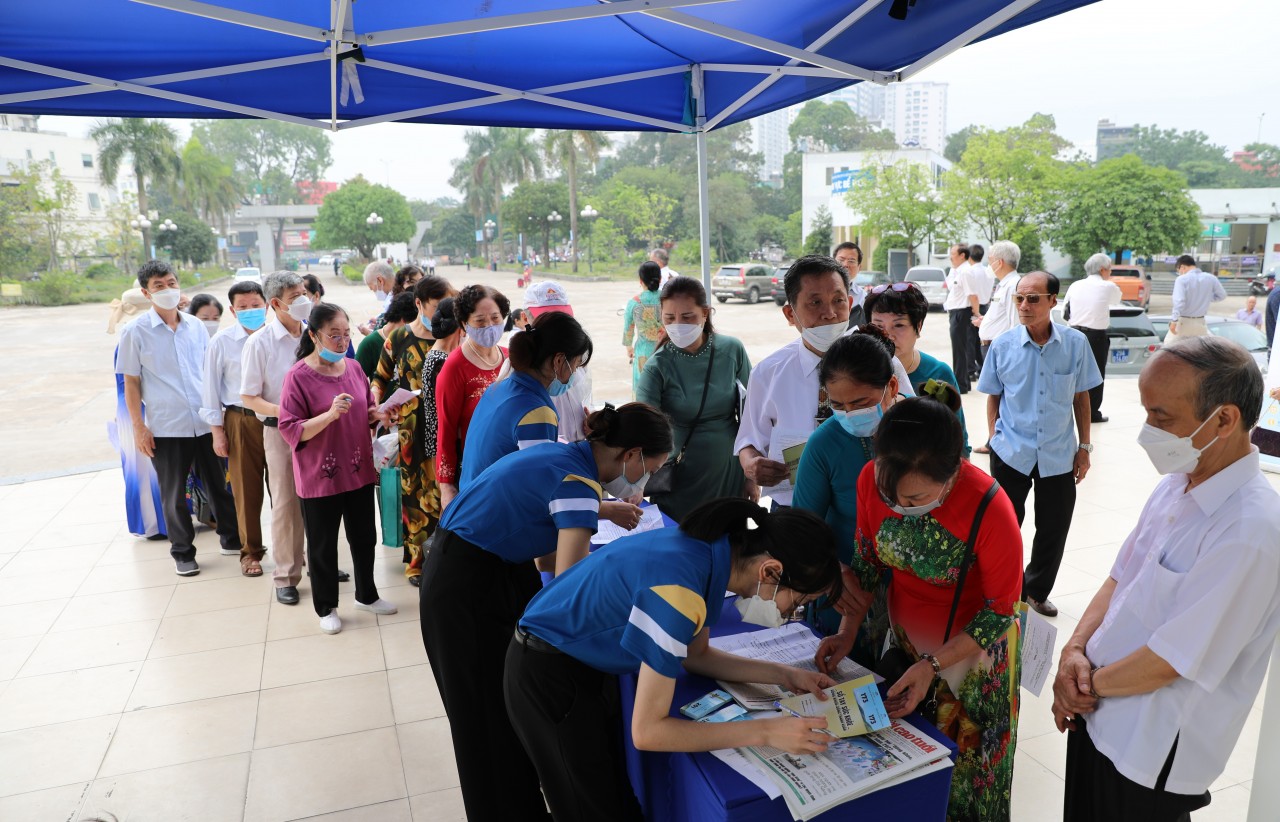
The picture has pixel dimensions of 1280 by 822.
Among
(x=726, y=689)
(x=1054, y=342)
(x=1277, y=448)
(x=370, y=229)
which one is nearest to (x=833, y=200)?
(x=370, y=229)

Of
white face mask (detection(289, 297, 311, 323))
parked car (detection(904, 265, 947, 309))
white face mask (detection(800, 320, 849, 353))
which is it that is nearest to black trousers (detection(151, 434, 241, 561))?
white face mask (detection(289, 297, 311, 323))

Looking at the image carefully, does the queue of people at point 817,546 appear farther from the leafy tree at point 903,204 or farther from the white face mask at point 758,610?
the leafy tree at point 903,204

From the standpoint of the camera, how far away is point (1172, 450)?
53.6 inches

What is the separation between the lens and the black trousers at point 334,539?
11.5 ft

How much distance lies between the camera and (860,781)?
1321 mm

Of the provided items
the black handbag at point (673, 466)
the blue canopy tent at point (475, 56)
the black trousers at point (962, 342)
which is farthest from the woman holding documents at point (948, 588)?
the black trousers at point (962, 342)

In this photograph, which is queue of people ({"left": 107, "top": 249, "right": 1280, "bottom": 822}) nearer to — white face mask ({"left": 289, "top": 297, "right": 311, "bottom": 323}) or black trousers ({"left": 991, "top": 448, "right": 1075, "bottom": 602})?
black trousers ({"left": 991, "top": 448, "right": 1075, "bottom": 602})

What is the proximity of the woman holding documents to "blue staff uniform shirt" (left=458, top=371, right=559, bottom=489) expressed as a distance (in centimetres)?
96

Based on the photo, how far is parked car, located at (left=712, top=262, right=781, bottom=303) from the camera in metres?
22.7

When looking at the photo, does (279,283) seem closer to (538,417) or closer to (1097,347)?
(538,417)

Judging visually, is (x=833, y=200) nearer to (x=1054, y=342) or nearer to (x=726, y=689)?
(x=1054, y=342)

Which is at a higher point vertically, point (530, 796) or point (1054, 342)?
point (1054, 342)

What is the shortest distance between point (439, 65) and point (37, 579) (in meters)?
3.57

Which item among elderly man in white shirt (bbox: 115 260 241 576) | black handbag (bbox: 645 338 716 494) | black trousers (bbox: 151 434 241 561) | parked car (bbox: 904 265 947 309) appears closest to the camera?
black handbag (bbox: 645 338 716 494)
